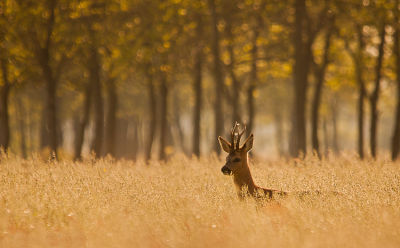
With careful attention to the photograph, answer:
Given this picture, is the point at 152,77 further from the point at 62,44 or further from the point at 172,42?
the point at 62,44

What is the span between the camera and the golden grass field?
5770 mm

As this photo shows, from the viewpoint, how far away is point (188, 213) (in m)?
6.57

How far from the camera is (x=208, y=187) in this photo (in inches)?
329

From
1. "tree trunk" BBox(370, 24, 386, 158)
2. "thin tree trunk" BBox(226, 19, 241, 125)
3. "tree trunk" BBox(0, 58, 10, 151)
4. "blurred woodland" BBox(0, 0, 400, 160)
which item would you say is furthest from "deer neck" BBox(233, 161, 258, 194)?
"thin tree trunk" BBox(226, 19, 241, 125)

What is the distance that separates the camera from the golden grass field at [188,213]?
5770 mm

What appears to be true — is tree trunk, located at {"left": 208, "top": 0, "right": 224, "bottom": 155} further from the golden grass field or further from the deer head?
the deer head

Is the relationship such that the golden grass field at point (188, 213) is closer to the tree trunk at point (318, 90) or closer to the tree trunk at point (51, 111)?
the tree trunk at point (51, 111)

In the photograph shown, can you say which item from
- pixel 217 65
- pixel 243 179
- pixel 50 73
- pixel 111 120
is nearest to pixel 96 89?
pixel 50 73

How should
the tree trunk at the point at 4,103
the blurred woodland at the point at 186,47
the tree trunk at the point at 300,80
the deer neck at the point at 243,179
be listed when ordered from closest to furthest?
the deer neck at the point at 243,179, the blurred woodland at the point at 186,47, the tree trunk at the point at 300,80, the tree trunk at the point at 4,103

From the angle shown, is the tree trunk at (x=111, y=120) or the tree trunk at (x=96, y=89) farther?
the tree trunk at (x=111, y=120)

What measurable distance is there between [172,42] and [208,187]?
16.5m

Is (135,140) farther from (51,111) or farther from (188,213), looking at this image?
(188,213)

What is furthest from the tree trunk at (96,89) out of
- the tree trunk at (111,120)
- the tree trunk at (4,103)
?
the tree trunk at (4,103)

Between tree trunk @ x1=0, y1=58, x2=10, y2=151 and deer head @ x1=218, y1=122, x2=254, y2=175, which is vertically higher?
tree trunk @ x1=0, y1=58, x2=10, y2=151
